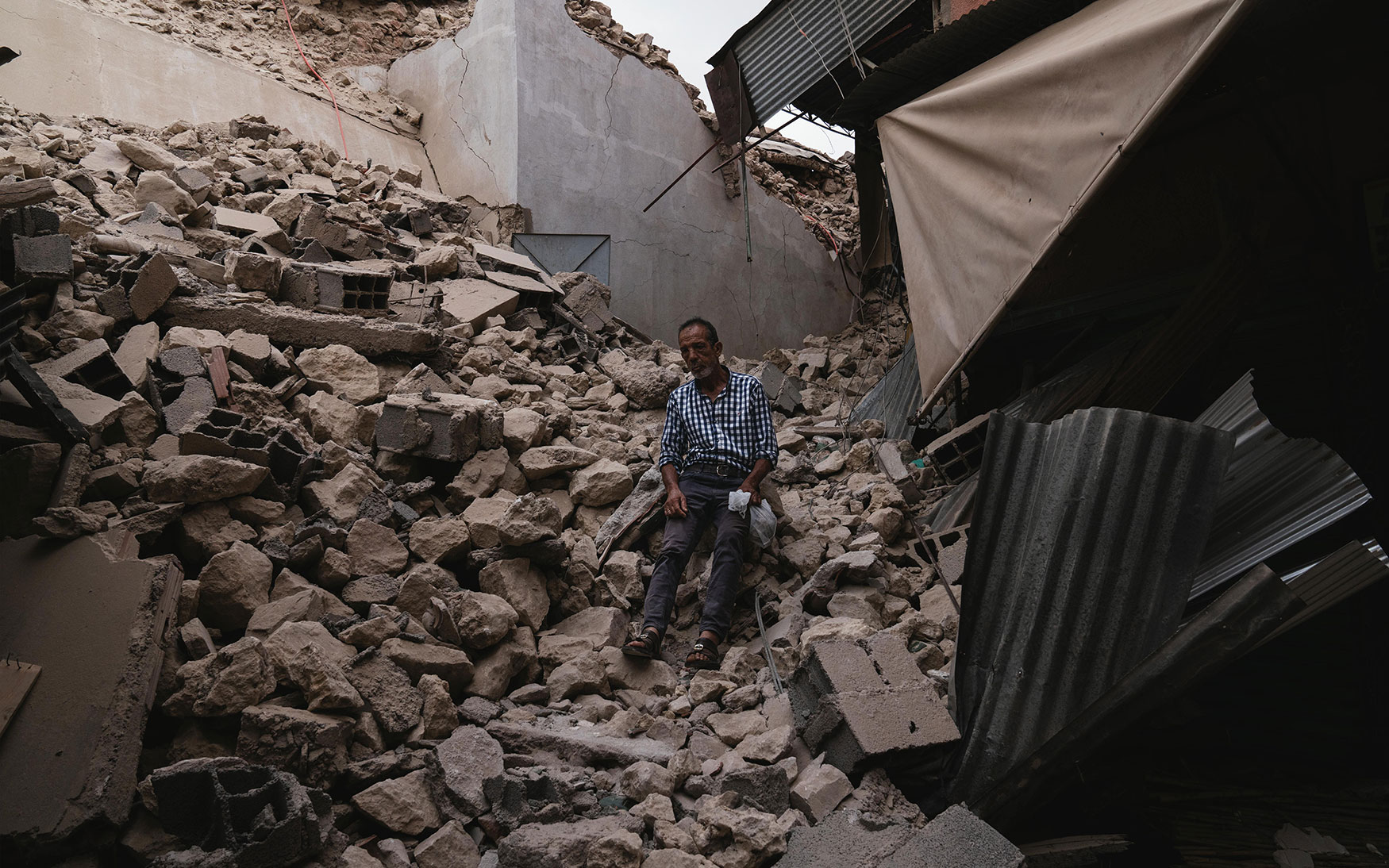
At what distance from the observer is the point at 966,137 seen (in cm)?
353

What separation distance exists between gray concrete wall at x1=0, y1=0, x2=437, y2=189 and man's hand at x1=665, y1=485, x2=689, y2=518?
7.44 metres

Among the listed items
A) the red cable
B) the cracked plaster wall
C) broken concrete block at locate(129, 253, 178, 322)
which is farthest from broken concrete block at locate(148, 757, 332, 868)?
the red cable

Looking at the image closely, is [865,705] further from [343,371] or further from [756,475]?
[343,371]

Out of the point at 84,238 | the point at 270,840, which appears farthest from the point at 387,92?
the point at 270,840

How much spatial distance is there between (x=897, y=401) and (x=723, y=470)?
2.71 meters

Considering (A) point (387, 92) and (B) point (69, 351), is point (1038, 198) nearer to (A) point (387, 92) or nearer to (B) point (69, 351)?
(B) point (69, 351)

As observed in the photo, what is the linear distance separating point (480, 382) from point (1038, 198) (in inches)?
142

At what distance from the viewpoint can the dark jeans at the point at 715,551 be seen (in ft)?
12.1

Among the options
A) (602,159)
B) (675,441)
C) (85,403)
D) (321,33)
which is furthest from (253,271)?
(321,33)

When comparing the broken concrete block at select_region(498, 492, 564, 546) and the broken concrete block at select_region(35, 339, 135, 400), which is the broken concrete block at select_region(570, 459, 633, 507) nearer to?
the broken concrete block at select_region(498, 492, 564, 546)

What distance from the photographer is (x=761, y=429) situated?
172 inches

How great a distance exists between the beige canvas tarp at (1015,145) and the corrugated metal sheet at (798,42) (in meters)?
3.15

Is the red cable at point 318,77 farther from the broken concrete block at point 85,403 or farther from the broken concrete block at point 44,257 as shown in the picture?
the broken concrete block at point 85,403

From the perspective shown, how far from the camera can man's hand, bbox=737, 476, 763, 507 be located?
4039 millimetres
